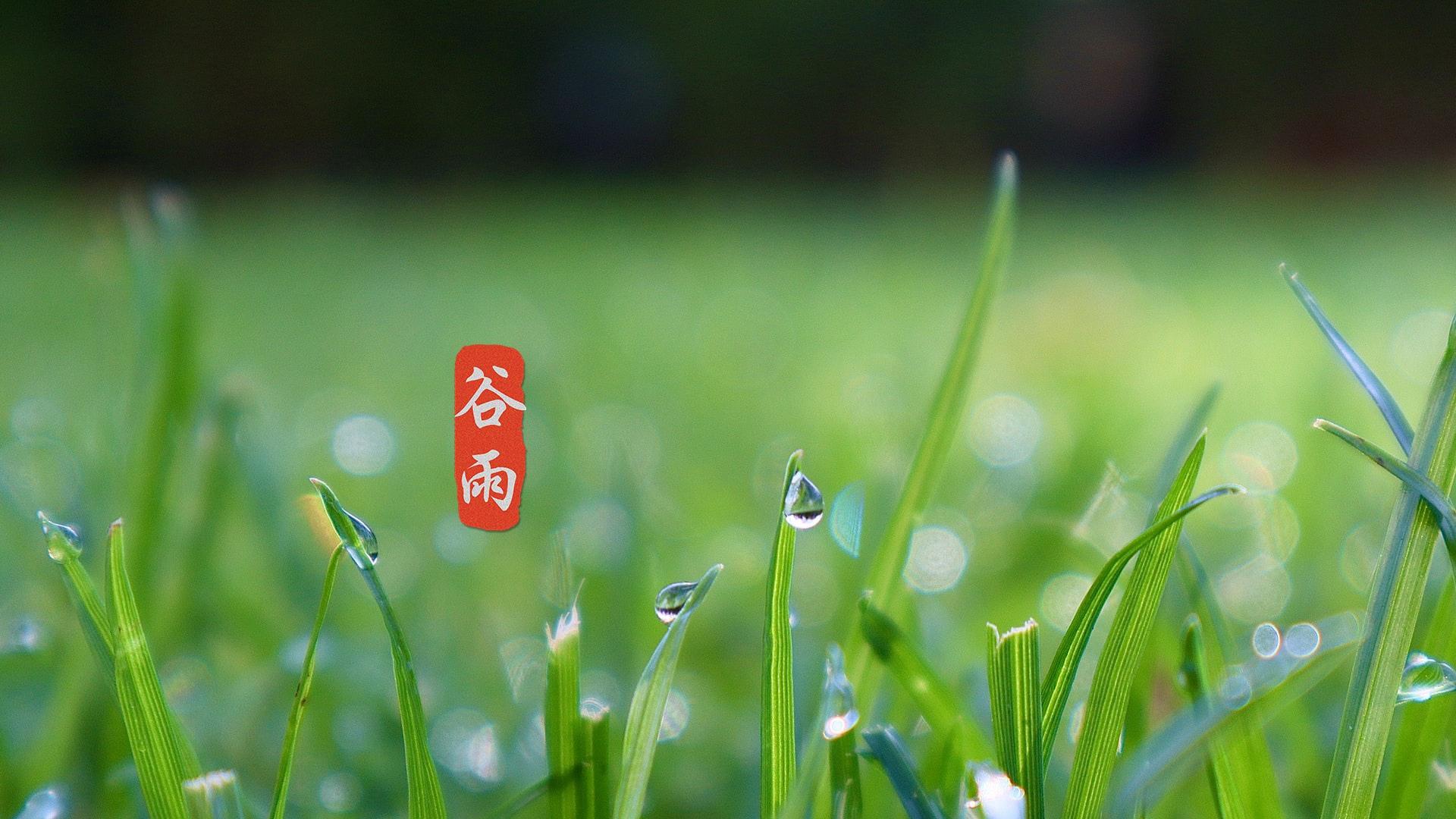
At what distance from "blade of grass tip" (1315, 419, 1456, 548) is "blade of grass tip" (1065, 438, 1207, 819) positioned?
4 centimetres

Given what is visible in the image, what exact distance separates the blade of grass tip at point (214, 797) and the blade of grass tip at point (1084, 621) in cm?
27

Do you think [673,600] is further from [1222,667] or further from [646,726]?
[1222,667]

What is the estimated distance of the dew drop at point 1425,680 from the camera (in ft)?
1.13

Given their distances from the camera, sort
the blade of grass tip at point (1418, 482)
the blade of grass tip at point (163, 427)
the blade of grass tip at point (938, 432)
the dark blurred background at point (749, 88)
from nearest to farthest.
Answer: the blade of grass tip at point (1418, 482)
the blade of grass tip at point (938, 432)
the blade of grass tip at point (163, 427)
the dark blurred background at point (749, 88)

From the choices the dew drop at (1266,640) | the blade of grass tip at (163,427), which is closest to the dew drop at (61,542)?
the blade of grass tip at (163,427)

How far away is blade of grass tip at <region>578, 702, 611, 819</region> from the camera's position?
14.8 inches

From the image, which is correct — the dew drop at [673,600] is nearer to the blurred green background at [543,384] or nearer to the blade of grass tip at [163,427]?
the blurred green background at [543,384]

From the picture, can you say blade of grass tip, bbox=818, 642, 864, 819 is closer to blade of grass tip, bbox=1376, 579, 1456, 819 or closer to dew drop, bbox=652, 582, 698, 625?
dew drop, bbox=652, 582, 698, 625

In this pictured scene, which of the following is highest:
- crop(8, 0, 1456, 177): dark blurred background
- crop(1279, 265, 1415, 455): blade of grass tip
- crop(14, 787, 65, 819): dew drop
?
crop(8, 0, 1456, 177): dark blurred background

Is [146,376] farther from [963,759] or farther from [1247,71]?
[1247,71]

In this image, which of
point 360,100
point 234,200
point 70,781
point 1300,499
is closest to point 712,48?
point 360,100

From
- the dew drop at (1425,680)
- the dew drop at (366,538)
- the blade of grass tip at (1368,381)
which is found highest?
the blade of grass tip at (1368,381)

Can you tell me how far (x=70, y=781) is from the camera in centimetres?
50

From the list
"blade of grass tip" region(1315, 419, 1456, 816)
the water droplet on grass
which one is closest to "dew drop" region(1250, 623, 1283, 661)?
the water droplet on grass
